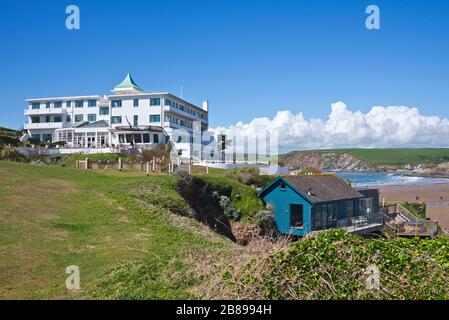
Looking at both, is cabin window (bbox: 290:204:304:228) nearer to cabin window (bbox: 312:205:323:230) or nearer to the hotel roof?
cabin window (bbox: 312:205:323:230)

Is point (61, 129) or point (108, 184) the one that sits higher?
point (61, 129)

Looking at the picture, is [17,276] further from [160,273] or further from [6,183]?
[6,183]

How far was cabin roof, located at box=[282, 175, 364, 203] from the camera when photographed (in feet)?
94.5

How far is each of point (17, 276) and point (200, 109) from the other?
62372mm

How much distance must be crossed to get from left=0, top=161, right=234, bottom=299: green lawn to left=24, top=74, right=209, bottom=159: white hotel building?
88.9 feet

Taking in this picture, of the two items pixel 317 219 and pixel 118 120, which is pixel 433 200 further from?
pixel 118 120

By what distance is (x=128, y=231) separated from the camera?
53.2 ft

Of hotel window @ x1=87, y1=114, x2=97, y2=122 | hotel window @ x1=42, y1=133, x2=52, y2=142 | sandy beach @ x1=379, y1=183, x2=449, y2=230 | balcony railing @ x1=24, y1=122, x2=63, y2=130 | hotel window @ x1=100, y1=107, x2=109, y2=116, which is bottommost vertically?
A: sandy beach @ x1=379, y1=183, x2=449, y2=230

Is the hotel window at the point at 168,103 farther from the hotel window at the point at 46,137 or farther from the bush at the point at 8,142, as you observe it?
the hotel window at the point at 46,137

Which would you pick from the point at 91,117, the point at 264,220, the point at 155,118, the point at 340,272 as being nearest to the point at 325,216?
the point at 264,220

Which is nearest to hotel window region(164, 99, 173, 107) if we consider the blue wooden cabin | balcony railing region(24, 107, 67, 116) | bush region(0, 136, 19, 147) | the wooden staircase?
balcony railing region(24, 107, 67, 116)

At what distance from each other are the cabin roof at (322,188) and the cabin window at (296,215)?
1.13 meters

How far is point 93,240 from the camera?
14641mm

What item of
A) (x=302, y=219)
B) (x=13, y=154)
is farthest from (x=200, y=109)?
(x=302, y=219)
